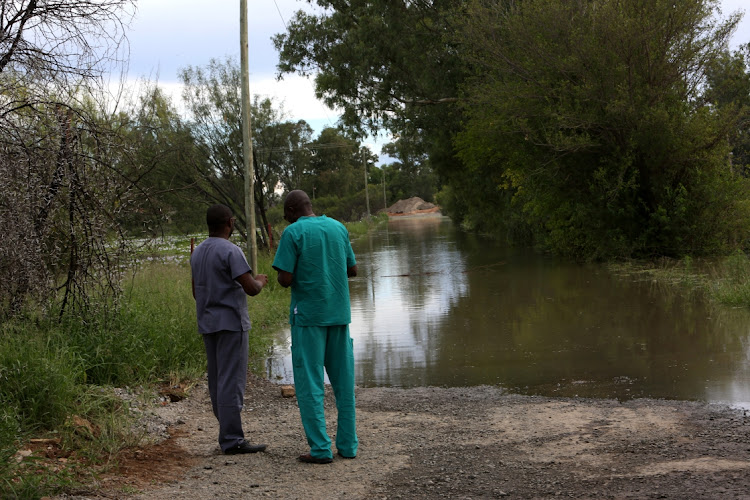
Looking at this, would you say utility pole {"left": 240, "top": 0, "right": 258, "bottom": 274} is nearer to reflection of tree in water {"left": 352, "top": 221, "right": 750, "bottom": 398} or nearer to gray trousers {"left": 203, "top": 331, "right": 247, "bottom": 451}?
reflection of tree in water {"left": 352, "top": 221, "right": 750, "bottom": 398}

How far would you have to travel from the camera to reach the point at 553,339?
11031mm

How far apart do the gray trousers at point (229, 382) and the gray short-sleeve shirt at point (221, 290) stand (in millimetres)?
93

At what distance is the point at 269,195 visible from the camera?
136ft

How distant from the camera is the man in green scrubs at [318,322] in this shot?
17.7ft

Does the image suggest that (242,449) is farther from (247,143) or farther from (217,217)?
(247,143)

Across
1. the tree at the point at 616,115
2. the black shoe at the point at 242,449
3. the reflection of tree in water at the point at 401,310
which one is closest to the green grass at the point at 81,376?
the black shoe at the point at 242,449

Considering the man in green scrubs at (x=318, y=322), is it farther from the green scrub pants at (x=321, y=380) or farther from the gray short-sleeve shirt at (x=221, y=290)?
the gray short-sleeve shirt at (x=221, y=290)

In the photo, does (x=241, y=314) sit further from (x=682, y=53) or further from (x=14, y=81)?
(x=682, y=53)

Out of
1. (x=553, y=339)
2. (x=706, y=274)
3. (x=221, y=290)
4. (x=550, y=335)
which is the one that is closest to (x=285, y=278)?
(x=221, y=290)

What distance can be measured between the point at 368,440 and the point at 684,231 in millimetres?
16804

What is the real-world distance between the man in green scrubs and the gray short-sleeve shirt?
0.37 metres

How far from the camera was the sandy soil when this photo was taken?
184 inches

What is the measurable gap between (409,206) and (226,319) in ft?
386

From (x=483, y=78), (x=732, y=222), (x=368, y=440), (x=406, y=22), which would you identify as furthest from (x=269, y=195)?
(x=368, y=440)
